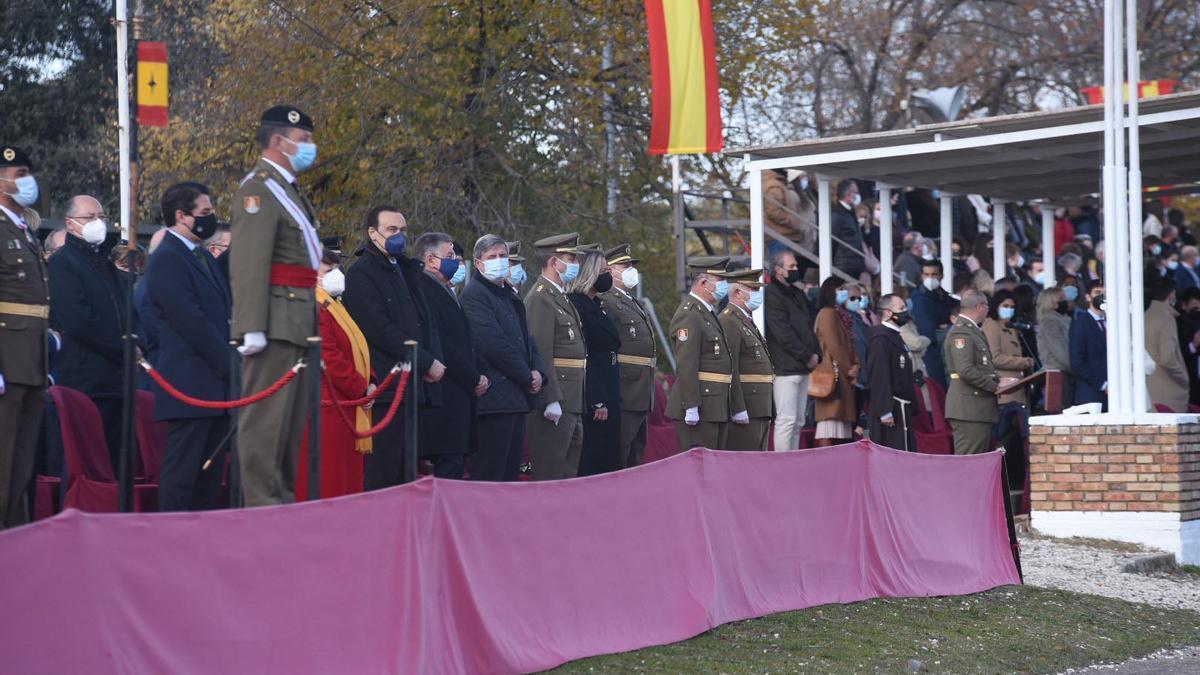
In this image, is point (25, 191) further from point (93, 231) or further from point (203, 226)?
point (93, 231)

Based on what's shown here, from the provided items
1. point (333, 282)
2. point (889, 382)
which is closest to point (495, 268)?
point (333, 282)

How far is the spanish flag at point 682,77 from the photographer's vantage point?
51.9ft

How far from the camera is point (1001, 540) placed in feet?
36.3

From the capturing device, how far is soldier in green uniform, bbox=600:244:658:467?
11953 millimetres

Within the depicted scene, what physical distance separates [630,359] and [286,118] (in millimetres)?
4886

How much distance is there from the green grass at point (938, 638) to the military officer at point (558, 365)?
7.89 feet

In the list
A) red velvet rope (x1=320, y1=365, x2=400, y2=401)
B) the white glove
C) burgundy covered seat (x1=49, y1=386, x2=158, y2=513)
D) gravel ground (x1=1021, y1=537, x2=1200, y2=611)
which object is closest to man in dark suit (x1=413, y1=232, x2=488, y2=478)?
red velvet rope (x1=320, y1=365, x2=400, y2=401)

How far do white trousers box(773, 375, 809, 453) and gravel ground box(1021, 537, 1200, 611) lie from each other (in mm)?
2047

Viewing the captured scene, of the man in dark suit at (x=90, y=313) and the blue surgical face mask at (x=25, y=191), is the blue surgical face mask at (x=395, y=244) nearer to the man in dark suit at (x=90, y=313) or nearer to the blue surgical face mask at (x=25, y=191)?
the man in dark suit at (x=90, y=313)

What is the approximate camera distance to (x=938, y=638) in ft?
28.7

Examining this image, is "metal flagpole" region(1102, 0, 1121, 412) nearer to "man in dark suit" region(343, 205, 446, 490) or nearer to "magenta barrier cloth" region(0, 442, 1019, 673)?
"magenta barrier cloth" region(0, 442, 1019, 673)

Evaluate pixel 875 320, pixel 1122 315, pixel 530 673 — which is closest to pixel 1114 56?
pixel 1122 315

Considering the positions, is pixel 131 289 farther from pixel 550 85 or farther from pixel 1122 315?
pixel 550 85

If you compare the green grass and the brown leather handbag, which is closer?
the green grass
